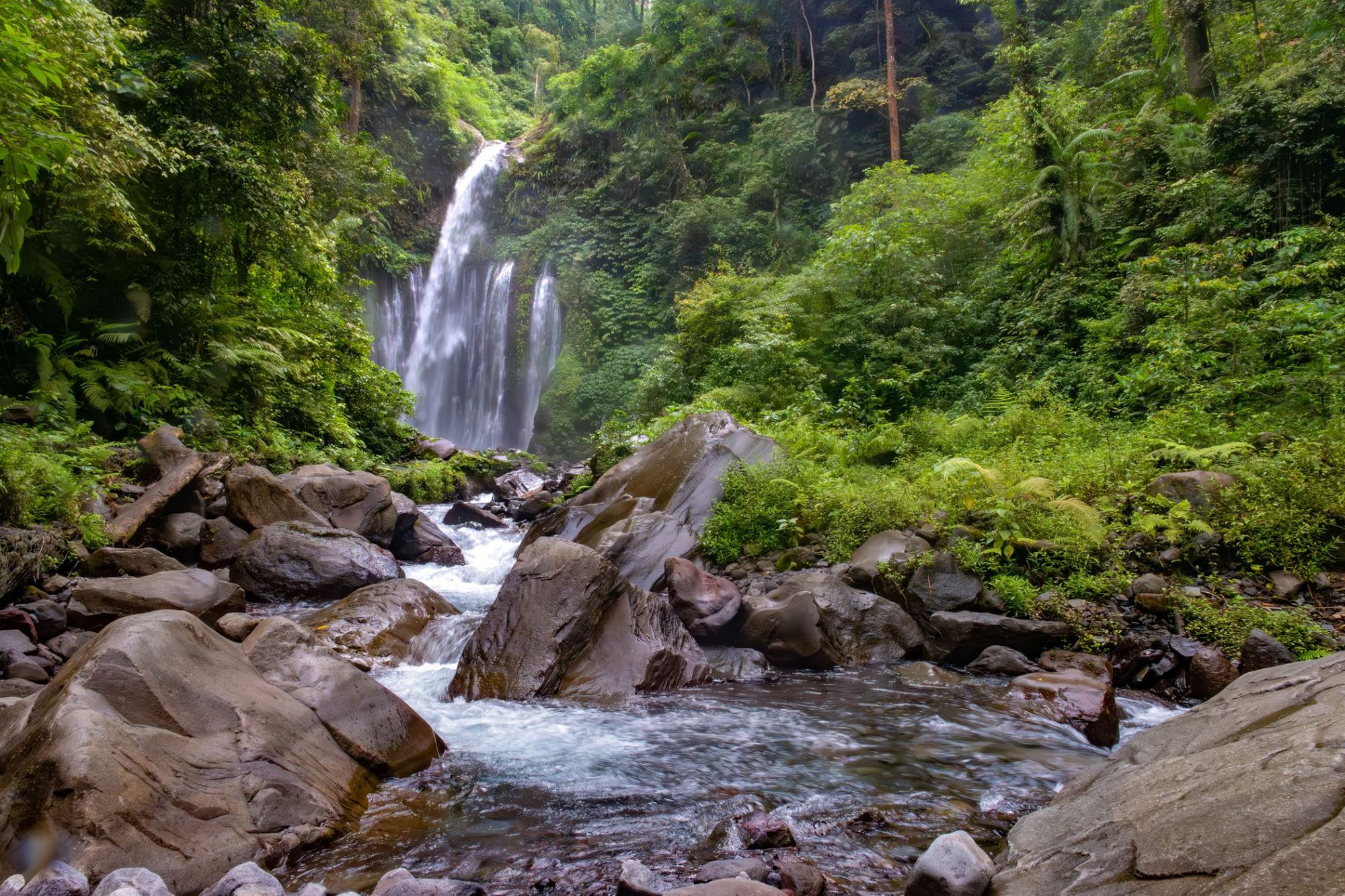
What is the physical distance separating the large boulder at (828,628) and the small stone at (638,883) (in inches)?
160

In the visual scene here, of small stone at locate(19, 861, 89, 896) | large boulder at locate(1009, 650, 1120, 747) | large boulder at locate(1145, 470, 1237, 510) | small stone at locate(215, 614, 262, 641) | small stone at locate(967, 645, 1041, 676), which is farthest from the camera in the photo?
large boulder at locate(1145, 470, 1237, 510)

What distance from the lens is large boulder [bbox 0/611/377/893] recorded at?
3.01 metres

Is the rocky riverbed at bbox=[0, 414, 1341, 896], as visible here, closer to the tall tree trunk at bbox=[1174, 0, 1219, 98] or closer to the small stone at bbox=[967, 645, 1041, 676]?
the small stone at bbox=[967, 645, 1041, 676]

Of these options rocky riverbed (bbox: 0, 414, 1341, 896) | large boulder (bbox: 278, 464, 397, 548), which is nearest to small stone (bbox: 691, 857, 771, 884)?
rocky riverbed (bbox: 0, 414, 1341, 896)

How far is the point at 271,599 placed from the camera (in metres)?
8.84

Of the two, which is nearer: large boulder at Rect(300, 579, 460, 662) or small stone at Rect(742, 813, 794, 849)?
small stone at Rect(742, 813, 794, 849)

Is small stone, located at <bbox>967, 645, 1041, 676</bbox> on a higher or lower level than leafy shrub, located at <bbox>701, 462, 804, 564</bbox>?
lower

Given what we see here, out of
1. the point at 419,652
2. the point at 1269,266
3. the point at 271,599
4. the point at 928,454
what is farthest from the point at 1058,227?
the point at 271,599

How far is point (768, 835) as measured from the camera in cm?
374

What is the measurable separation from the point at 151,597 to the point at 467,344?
2343 centimetres

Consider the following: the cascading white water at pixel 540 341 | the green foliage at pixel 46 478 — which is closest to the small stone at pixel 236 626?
the green foliage at pixel 46 478

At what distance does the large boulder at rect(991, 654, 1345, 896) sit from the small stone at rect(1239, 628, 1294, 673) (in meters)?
2.17

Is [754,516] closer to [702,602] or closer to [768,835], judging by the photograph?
[702,602]

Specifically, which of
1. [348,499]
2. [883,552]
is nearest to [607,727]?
[883,552]
